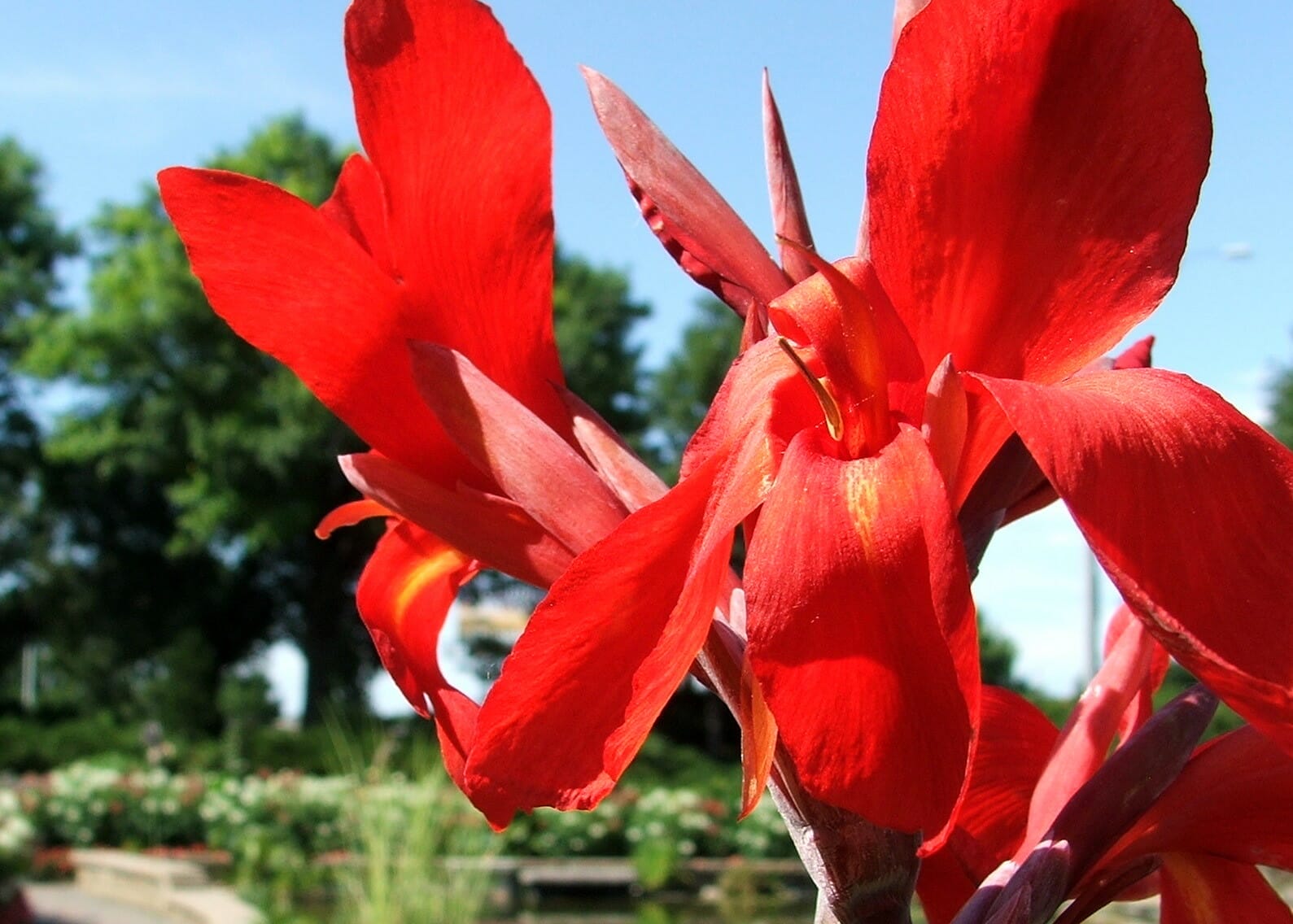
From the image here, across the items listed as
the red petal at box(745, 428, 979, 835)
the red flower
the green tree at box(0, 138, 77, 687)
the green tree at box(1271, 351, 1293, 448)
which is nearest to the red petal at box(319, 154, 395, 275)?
the red flower

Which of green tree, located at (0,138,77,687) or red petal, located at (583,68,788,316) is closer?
red petal, located at (583,68,788,316)

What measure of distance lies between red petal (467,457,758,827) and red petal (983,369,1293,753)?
13cm

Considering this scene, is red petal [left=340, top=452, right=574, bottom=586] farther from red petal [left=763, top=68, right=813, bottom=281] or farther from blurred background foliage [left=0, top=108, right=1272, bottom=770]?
blurred background foliage [left=0, top=108, right=1272, bottom=770]

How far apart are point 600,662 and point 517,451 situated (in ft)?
0.59

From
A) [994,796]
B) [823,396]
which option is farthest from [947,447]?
[994,796]

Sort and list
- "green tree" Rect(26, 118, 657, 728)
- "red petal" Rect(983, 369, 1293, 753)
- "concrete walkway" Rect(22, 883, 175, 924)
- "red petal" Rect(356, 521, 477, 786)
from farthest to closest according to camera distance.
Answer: "green tree" Rect(26, 118, 657, 728) → "concrete walkway" Rect(22, 883, 175, 924) → "red petal" Rect(356, 521, 477, 786) → "red petal" Rect(983, 369, 1293, 753)

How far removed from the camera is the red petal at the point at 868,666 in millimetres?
441

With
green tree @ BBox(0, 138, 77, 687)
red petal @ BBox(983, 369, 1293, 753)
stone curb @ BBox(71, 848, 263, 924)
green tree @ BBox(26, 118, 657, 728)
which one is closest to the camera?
red petal @ BBox(983, 369, 1293, 753)

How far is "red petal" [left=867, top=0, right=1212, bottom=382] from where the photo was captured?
48cm

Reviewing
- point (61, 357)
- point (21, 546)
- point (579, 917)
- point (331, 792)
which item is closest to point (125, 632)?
point (21, 546)

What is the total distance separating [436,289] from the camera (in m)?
0.66

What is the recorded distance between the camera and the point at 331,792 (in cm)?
1116

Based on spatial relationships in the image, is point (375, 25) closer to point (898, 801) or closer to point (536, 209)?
point (536, 209)

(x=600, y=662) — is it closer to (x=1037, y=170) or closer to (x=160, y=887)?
(x=1037, y=170)
